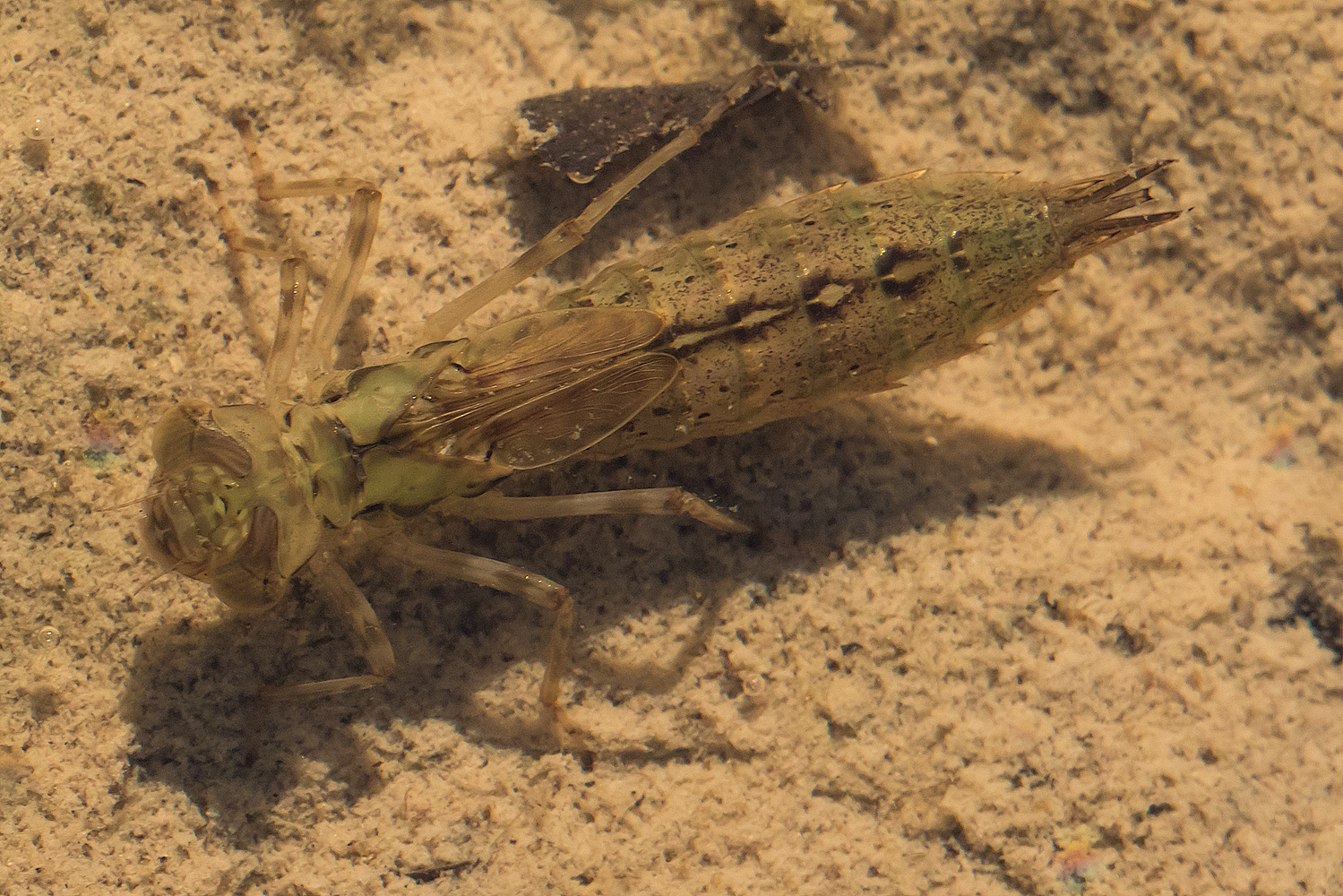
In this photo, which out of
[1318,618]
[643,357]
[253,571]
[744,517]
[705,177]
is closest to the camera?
[253,571]

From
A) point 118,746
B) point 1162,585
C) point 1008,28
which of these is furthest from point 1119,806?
point 118,746

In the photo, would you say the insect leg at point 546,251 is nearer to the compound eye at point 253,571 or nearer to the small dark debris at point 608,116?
the small dark debris at point 608,116

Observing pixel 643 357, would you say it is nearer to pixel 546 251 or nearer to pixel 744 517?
pixel 546 251

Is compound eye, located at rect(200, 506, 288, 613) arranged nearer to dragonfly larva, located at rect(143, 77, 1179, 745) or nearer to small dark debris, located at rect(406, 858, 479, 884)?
dragonfly larva, located at rect(143, 77, 1179, 745)

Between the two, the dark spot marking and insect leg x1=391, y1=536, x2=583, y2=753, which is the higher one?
the dark spot marking

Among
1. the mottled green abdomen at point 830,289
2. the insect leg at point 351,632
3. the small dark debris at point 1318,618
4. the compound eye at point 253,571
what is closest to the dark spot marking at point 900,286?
the mottled green abdomen at point 830,289

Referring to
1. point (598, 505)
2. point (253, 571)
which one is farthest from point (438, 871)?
point (598, 505)

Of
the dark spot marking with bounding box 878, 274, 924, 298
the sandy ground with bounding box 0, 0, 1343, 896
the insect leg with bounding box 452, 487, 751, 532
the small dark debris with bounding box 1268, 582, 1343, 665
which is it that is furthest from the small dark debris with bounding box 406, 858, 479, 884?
the small dark debris with bounding box 1268, 582, 1343, 665
